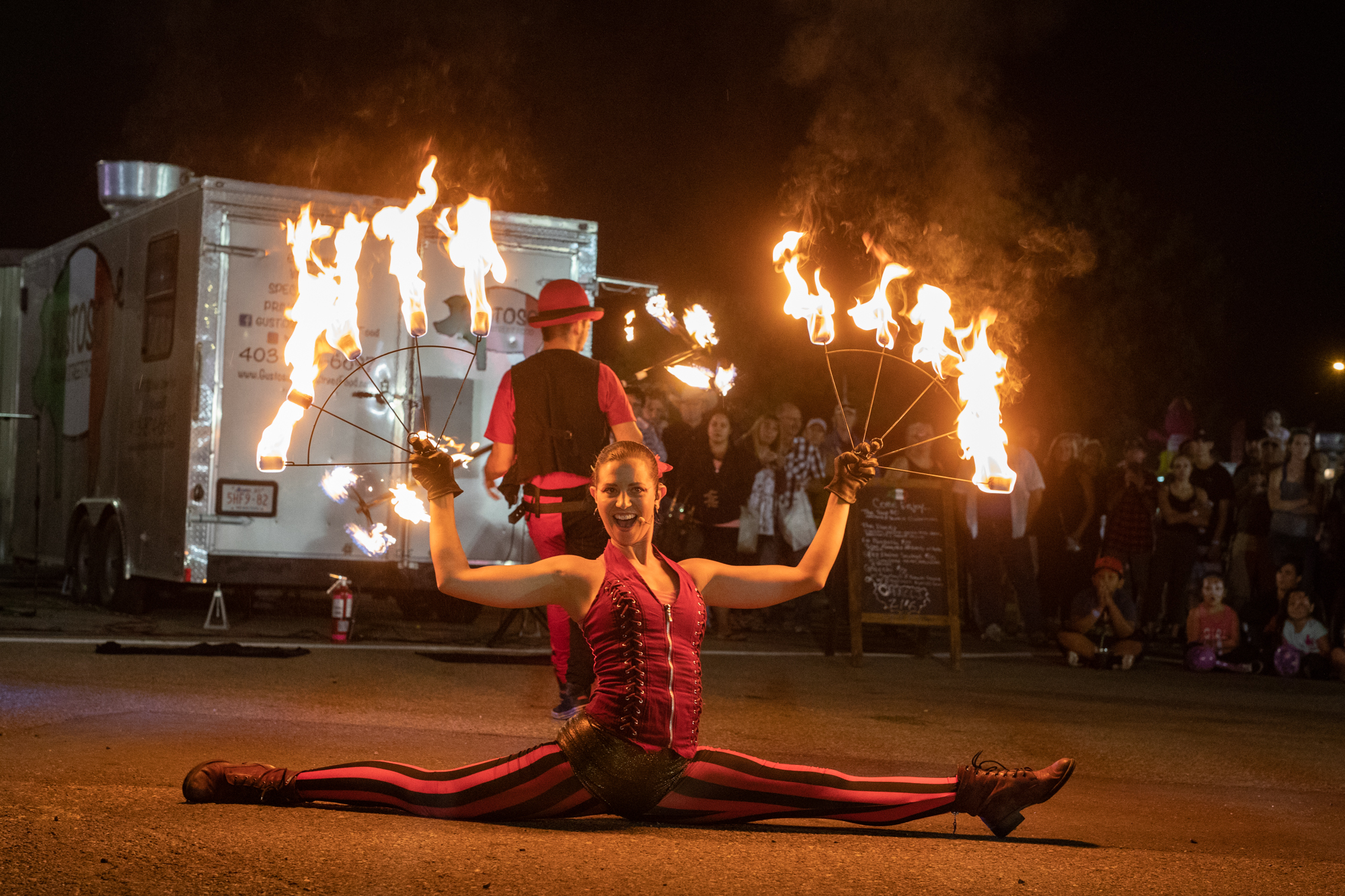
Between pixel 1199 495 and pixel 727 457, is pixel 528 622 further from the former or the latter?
pixel 1199 495

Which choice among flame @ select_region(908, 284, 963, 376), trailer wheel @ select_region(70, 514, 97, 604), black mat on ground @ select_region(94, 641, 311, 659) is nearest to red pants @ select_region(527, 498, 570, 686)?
flame @ select_region(908, 284, 963, 376)

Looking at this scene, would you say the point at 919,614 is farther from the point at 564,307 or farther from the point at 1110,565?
the point at 564,307

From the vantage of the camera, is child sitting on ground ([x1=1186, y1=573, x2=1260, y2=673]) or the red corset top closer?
the red corset top

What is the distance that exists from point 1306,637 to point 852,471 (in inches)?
325

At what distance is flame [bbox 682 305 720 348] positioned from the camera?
11.6 metres

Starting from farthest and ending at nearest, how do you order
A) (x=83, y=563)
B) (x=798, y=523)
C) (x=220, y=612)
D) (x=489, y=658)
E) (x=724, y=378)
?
(x=83, y=563) → (x=798, y=523) → (x=724, y=378) → (x=220, y=612) → (x=489, y=658)

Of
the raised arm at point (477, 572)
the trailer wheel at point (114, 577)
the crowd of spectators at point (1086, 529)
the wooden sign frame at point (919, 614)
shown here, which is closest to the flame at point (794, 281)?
the raised arm at point (477, 572)

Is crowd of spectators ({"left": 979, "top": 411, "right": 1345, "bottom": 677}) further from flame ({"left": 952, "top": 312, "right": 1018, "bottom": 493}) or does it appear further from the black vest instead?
flame ({"left": 952, "top": 312, "right": 1018, "bottom": 493})

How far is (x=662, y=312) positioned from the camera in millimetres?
12461

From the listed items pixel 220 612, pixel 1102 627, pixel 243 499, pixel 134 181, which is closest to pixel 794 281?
pixel 1102 627

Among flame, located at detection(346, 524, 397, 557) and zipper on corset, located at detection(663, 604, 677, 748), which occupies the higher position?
flame, located at detection(346, 524, 397, 557)

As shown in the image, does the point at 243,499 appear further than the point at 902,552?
Yes

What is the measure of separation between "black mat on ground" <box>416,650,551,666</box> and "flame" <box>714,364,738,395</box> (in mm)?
2958

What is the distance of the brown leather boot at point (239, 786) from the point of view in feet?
14.8
